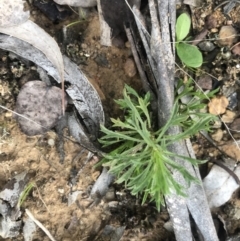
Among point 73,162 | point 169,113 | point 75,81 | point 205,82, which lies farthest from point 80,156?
point 205,82

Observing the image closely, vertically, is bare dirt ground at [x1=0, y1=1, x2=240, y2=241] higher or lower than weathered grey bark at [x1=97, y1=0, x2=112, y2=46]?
lower

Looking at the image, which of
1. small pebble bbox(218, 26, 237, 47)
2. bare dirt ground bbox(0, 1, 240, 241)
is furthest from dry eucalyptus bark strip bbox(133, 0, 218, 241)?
small pebble bbox(218, 26, 237, 47)

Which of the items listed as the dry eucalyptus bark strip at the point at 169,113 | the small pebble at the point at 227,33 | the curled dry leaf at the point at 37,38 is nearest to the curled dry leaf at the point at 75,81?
the curled dry leaf at the point at 37,38

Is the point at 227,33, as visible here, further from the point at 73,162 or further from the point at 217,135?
the point at 73,162

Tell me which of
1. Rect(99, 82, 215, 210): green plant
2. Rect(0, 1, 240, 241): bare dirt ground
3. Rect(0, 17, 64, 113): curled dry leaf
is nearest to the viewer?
Rect(99, 82, 215, 210): green plant

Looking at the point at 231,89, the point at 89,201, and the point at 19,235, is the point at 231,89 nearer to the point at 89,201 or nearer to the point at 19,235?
the point at 89,201

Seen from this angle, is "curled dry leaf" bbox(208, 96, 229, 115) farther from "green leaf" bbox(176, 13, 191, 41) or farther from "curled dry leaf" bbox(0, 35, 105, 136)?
"curled dry leaf" bbox(0, 35, 105, 136)
